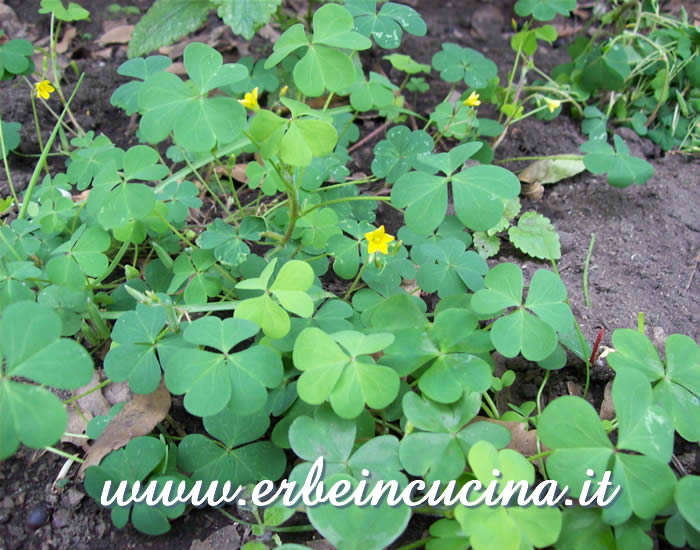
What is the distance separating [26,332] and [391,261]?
1.11 meters

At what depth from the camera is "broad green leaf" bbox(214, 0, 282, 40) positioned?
7.97ft

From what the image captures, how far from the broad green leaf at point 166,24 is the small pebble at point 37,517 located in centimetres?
213

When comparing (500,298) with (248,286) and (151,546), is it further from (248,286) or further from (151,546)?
(151,546)

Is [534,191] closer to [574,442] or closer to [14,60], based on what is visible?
[574,442]

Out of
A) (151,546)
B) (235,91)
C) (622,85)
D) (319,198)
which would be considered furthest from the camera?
(622,85)

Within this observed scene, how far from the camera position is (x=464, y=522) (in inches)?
48.2

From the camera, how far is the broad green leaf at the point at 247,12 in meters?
2.43

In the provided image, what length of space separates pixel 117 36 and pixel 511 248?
2549mm

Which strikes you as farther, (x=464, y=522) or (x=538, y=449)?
(x=538, y=449)

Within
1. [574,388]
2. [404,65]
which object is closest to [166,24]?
[404,65]

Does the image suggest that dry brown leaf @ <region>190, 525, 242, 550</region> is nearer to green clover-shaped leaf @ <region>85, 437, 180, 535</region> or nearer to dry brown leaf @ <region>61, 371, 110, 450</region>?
green clover-shaped leaf @ <region>85, 437, 180, 535</region>

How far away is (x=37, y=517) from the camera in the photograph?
1500mm

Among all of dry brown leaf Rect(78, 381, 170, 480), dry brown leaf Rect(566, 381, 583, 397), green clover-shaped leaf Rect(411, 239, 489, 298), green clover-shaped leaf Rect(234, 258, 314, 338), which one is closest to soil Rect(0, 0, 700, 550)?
dry brown leaf Rect(566, 381, 583, 397)

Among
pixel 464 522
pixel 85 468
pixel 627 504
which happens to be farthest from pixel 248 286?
pixel 627 504
